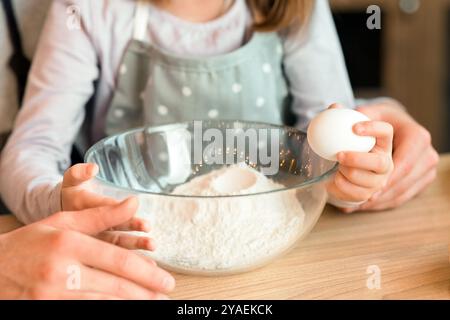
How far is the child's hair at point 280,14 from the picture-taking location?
36.3 inches

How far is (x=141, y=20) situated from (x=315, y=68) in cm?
27

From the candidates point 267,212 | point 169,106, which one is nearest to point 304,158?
point 267,212

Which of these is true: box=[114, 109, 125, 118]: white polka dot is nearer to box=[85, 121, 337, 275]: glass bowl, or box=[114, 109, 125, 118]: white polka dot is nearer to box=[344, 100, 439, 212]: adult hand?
box=[85, 121, 337, 275]: glass bowl

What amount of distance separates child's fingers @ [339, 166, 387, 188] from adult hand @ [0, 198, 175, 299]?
224mm

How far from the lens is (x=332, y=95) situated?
949 millimetres

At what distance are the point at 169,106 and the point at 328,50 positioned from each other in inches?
10.0

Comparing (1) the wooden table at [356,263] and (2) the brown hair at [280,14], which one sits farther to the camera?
(2) the brown hair at [280,14]

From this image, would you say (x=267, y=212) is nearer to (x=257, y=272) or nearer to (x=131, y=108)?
(x=257, y=272)

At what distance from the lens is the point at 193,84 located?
907 millimetres

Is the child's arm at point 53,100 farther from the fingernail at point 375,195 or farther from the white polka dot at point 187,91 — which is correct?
the fingernail at point 375,195

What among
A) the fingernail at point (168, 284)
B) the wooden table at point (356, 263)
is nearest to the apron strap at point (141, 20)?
the wooden table at point (356, 263)

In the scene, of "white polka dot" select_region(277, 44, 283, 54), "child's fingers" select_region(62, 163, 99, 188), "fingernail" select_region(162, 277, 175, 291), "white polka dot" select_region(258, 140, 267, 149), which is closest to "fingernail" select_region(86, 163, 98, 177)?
"child's fingers" select_region(62, 163, 99, 188)

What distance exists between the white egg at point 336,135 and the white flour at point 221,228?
67 millimetres
